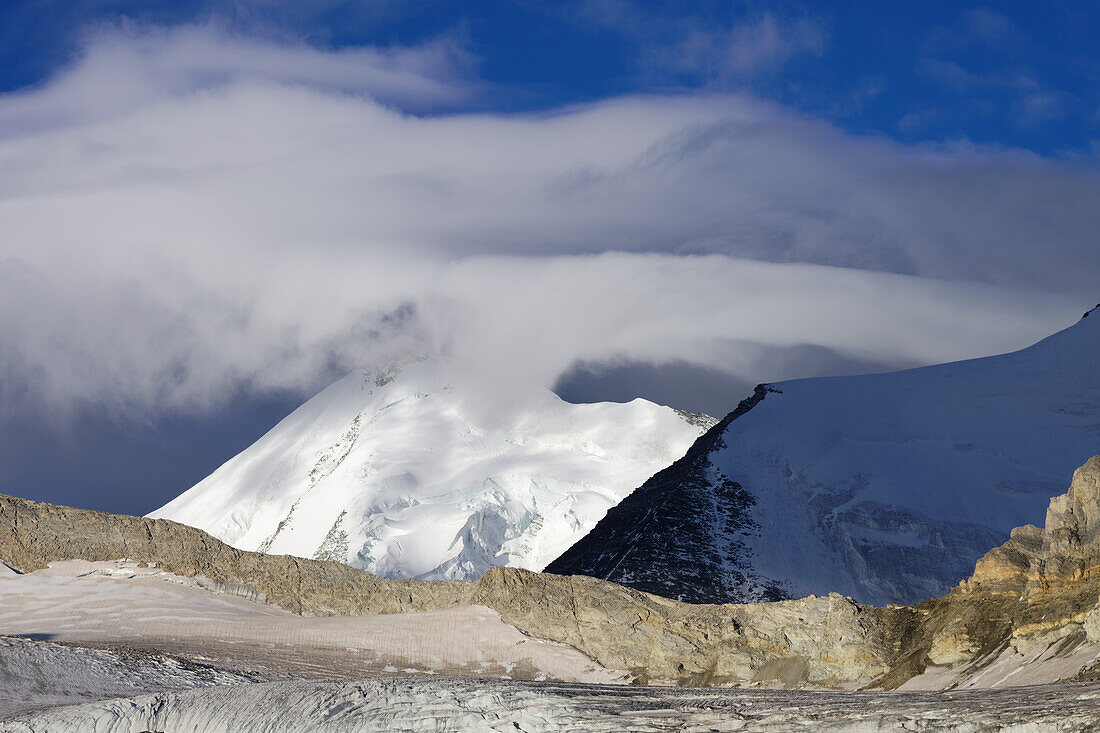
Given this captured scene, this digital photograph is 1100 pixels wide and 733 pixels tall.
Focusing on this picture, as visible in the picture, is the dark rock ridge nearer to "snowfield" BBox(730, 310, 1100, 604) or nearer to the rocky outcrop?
"snowfield" BBox(730, 310, 1100, 604)

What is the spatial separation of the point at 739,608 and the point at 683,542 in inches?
1048

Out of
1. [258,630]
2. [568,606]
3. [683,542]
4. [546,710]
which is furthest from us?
[683,542]

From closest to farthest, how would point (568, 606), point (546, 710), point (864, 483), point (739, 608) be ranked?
point (546, 710)
point (739, 608)
point (568, 606)
point (864, 483)

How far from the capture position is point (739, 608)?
167ft

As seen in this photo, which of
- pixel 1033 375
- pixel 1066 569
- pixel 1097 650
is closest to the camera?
pixel 1097 650

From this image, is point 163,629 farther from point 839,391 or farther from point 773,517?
point 839,391

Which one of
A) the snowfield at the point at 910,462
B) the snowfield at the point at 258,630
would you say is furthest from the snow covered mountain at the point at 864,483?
the snowfield at the point at 258,630

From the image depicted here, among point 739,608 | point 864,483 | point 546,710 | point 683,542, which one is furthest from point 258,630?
point 864,483

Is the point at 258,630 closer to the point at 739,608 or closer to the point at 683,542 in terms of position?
the point at 739,608

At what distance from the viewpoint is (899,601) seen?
77688 millimetres

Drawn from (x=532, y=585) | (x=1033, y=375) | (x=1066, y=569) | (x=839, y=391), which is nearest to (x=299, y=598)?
(x=532, y=585)

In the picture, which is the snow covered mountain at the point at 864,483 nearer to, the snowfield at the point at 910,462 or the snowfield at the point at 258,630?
the snowfield at the point at 910,462

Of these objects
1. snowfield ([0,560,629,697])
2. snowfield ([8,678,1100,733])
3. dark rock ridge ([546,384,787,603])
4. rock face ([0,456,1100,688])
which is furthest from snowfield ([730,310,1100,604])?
snowfield ([8,678,1100,733])

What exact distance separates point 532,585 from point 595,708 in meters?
29.2
